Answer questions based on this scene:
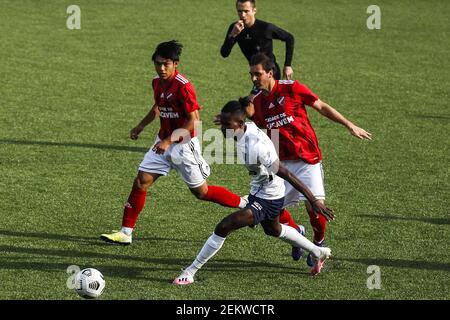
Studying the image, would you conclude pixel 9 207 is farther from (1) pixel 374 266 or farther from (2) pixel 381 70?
(2) pixel 381 70

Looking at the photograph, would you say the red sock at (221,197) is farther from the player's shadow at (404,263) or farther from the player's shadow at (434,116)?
the player's shadow at (434,116)

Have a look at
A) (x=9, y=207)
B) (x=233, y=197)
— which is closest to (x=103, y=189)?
(x=9, y=207)

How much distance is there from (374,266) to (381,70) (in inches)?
520

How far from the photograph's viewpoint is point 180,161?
36.7ft

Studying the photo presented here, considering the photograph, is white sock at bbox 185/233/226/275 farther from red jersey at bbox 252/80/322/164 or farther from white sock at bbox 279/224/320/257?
red jersey at bbox 252/80/322/164

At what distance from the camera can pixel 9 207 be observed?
40.9 ft

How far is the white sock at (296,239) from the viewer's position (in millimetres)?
9992

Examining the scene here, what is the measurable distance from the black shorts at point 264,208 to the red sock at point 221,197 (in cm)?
179

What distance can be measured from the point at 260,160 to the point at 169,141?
1683 mm

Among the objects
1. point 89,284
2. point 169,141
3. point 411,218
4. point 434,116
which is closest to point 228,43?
point 169,141

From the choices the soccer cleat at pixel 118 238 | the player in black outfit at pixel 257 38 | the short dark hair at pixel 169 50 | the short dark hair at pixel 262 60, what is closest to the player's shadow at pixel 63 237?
the soccer cleat at pixel 118 238

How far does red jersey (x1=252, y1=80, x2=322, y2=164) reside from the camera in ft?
33.8

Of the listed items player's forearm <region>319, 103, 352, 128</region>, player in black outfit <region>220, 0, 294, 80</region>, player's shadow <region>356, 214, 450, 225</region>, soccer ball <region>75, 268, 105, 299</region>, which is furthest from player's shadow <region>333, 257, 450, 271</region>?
player in black outfit <region>220, 0, 294, 80</region>

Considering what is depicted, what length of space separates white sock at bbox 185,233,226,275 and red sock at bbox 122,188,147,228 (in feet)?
5.10
